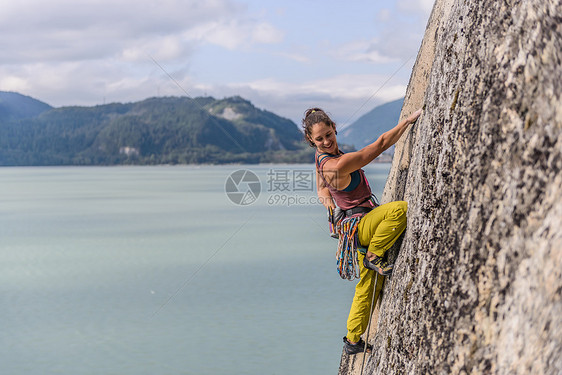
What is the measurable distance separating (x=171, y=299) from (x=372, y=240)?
16.8m

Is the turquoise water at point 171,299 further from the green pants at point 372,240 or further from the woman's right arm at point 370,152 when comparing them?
the woman's right arm at point 370,152

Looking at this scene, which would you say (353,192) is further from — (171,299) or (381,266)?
(171,299)

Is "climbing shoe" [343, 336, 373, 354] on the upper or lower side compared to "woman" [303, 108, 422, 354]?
lower

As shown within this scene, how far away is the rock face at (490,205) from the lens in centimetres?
263

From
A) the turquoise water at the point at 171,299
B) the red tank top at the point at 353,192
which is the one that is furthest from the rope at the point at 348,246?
the turquoise water at the point at 171,299

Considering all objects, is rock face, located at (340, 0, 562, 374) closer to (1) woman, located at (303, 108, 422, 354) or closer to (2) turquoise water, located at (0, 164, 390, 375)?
(1) woman, located at (303, 108, 422, 354)

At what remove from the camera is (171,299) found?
20.0 metres

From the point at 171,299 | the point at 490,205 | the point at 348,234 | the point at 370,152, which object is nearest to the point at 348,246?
the point at 348,234

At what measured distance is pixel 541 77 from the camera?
8.95 ft

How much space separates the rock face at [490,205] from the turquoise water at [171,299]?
12.0m

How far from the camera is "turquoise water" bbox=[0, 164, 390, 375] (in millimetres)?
15320

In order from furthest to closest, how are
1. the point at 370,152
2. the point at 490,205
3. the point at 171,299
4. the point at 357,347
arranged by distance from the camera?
the point at 171,299
the point at 357,347
the point at 370,152
the point at 490,205

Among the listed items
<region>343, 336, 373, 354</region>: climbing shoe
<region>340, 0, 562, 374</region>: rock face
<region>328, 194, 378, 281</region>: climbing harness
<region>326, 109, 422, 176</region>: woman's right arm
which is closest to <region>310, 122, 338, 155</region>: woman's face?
<region>326, 109, 422, 176</region>: woman's right arm

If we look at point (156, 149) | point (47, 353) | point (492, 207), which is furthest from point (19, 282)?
point (156, 149)
